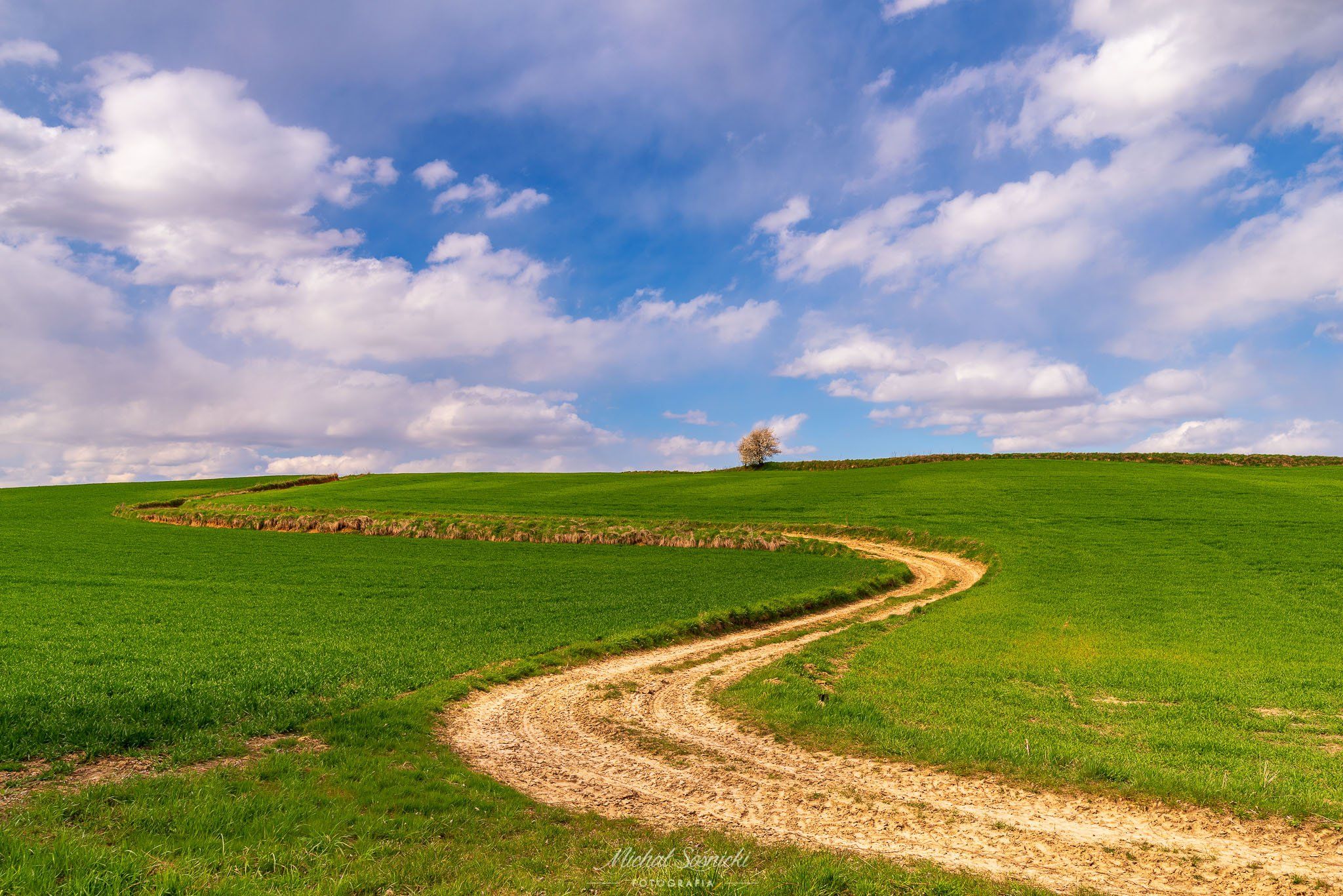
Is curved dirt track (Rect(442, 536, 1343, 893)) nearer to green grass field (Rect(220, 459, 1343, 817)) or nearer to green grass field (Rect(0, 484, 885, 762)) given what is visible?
green grass field (Rect(220, 459, 1343, 817))

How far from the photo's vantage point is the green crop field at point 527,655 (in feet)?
28.2

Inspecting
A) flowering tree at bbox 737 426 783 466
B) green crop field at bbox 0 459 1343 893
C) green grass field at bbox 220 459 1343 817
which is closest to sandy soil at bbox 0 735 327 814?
green crop field at bbox 0 459 1343 893

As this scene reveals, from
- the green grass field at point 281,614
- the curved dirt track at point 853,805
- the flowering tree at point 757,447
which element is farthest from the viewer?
the flowering tree at point 757,447

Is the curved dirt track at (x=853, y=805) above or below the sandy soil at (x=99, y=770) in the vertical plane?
below

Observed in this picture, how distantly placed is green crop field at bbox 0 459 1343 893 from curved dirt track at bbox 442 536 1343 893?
71 cm

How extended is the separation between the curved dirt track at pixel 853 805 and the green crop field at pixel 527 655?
28.1 inches

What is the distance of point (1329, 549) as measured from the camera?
34.1 m

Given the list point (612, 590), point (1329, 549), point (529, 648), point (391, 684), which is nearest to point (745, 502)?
point (612, 590)

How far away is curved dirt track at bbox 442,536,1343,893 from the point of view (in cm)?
894

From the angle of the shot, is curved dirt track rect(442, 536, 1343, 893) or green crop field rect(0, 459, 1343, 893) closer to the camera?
green crop field rect(0, 459, 1343, 893)

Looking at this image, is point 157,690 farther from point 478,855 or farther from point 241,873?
point 478,855

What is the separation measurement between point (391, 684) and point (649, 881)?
10.7 meters

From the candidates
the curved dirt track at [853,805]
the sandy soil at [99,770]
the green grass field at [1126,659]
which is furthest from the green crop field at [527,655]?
the curved dirt track at [853,805]

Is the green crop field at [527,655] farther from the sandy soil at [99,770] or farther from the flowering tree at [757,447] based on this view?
the flowering tree at [757,447]
